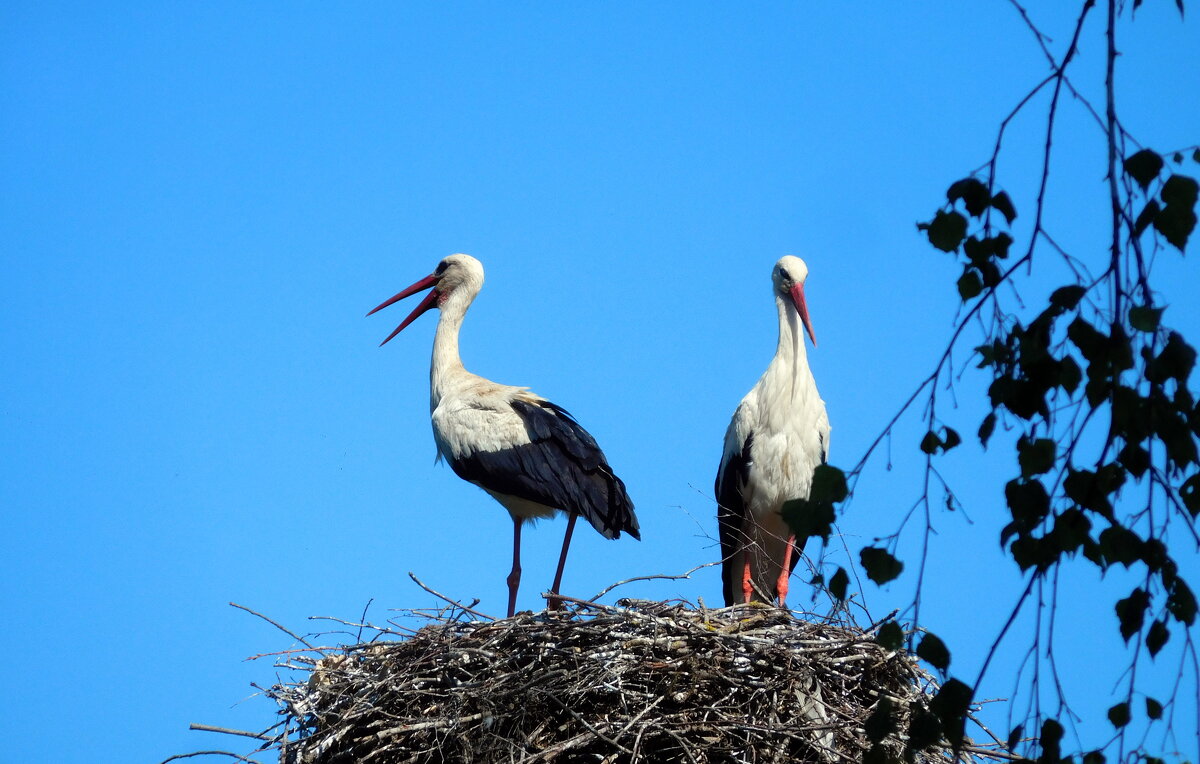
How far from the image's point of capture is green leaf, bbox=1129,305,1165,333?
7.61ft

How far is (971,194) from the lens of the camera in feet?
8.79

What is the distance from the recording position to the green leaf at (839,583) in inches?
105

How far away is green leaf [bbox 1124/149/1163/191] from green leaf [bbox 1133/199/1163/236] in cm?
5

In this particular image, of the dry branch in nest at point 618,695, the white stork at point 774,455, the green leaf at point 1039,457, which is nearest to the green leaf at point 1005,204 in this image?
the green leaf at point 1039,457

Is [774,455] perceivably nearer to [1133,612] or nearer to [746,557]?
[746,557]

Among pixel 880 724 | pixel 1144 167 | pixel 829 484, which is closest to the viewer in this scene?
pixel 1144 167

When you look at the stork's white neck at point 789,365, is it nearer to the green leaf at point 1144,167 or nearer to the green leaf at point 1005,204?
the green leaf at point 1005,204

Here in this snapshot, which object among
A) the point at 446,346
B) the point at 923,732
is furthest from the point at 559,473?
the point at 923,732

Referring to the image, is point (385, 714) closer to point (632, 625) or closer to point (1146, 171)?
point (632, 625)

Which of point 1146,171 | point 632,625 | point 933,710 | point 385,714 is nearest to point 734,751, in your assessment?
point 632,625

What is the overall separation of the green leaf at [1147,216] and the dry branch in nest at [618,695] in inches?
107

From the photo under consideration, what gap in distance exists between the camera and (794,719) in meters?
4.91

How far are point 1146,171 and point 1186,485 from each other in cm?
59

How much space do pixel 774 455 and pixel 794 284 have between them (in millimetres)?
1030
